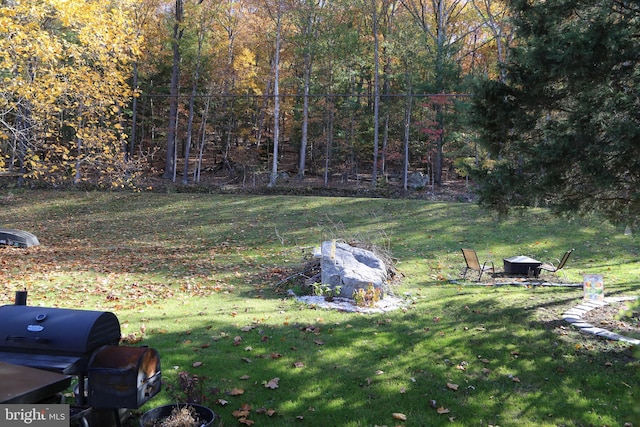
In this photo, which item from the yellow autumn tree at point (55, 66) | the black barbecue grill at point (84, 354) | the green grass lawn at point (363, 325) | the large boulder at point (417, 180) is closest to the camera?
the black barbecue grill at point (84, 354)

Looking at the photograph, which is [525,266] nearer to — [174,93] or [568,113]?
[568,113]

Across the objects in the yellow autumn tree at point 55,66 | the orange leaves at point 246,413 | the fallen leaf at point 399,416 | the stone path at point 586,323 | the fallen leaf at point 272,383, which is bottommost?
the orange leaves at point 246,413

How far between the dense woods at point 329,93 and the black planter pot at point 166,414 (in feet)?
16.2

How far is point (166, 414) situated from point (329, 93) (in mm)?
26121

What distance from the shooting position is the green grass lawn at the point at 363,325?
13.6 feet

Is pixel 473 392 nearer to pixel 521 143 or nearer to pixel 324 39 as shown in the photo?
pixel 521 143

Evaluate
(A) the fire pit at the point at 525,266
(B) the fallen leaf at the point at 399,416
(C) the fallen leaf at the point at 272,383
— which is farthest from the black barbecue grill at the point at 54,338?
(A) the fire pit at the point at 525,266

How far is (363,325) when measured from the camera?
645 centimetres

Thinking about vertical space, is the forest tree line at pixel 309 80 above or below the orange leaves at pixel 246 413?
above

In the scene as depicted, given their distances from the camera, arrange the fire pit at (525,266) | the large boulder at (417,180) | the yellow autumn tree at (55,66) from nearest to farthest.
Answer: the yellow autumn tree at (55,66) → the fire pit at (525,266) → the large boulder at (417,180)

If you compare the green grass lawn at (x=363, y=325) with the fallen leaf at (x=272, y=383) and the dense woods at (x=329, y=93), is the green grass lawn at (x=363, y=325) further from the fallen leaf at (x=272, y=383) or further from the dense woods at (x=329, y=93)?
the dense woods at (x=329, y=93)

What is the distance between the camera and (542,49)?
6.00 meters

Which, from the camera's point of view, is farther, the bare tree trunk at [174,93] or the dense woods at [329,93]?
the bare tree trunk at [174,93]

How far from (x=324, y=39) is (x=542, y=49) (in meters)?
22.0
